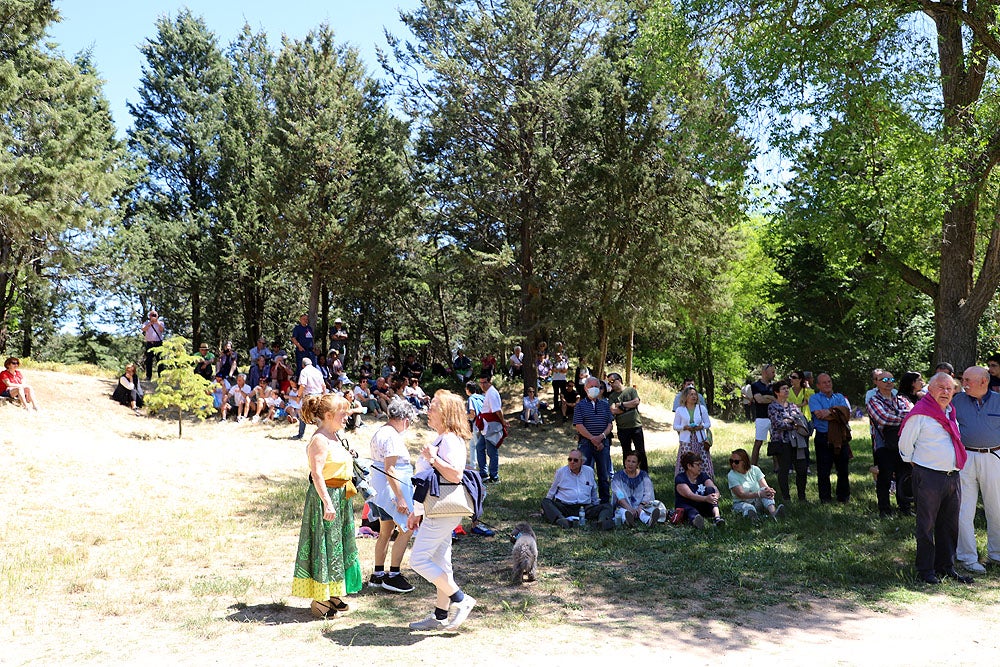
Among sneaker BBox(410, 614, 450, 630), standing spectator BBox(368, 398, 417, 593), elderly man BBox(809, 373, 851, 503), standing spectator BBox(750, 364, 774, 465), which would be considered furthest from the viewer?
standing spectator BBox(750, 364, 774, 465)

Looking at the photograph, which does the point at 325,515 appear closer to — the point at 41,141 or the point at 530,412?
the point at 530,412

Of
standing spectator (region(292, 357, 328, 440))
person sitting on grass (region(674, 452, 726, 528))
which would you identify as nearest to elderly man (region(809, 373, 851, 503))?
person sitting on grass (region(674, 452, 726, 528))

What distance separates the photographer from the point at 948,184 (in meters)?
11.2

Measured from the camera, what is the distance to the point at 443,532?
570 cm

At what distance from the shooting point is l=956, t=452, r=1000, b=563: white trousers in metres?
7.57

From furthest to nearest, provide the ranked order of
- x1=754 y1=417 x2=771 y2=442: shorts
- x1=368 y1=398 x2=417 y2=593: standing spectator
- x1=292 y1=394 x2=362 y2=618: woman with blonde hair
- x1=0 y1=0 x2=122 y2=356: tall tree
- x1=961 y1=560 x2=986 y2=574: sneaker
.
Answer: x1=0 y1=0 x2=122 y2=356: tall tree, x1=754 y1=417 x2=771 y2=442: shorts, x1=961 y1=560 x2=986 y2=574: sneaker, x1=368 y1=398 x2=417 y2=593: standing spectator, x1=292 y1=394 x2=362 y2=618: woman with blonde hair

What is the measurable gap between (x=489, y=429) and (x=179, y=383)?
7.58m

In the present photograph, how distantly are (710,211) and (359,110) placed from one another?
12.5m

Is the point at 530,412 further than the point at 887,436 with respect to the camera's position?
Yes

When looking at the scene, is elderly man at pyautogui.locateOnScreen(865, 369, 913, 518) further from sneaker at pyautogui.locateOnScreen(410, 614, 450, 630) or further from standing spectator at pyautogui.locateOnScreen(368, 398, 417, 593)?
sneaker at pyautogui.locateOnScreen(410, 614, 450, 630)

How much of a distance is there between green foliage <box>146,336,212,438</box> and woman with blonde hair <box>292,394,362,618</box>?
1133 centimetres

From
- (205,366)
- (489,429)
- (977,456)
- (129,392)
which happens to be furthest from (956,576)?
(205,366)

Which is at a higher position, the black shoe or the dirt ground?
the black shoe

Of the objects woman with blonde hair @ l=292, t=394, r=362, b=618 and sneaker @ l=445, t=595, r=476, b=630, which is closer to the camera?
sneaker @ l=445, t=595, r=476, b=630
